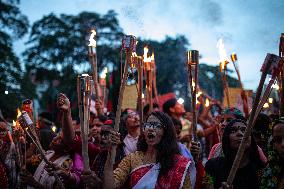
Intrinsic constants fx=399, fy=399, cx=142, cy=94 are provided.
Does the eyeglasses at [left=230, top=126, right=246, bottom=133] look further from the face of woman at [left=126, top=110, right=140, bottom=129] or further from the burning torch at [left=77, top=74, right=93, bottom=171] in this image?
the face of woman at [left=126, top=110, right=140, bottom=129]

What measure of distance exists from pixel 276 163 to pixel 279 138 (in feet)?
0.59

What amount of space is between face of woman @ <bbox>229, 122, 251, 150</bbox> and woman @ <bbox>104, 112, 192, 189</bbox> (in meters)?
0.54

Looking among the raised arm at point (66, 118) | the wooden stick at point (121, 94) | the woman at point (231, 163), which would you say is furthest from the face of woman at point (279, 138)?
the raised arm at point (66, 118)

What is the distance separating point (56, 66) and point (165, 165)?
26.1 m

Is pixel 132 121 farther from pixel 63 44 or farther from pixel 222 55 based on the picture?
pixel 63 44

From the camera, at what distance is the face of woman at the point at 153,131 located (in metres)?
3.24

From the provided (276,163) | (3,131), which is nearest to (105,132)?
(3,131)

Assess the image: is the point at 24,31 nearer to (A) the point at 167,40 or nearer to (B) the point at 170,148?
(A) the point at 167,40

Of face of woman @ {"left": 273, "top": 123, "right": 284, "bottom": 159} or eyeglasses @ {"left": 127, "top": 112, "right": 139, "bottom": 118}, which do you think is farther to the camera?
eyeglasses @ {"left": 127, "top": 112, "right": 139, "bottom": 118}

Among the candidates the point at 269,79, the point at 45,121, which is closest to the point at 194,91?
the point at 269,79

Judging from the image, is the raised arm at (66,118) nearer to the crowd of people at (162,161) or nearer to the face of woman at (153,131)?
the crowd of people at (162,161)

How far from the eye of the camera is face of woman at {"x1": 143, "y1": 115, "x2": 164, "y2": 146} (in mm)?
3240

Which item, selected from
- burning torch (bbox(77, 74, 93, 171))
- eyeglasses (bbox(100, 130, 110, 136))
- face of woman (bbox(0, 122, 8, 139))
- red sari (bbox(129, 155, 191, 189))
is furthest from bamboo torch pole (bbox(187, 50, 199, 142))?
face of woman (bbox(0, 122, 8, 139))

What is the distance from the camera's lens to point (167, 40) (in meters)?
36.1
